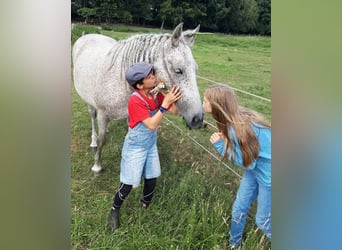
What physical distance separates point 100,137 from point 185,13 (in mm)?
584

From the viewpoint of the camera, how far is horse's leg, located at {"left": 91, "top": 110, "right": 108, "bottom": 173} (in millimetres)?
1868

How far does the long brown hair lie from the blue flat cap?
0.23 meters

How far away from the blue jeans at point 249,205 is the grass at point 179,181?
0.08ft

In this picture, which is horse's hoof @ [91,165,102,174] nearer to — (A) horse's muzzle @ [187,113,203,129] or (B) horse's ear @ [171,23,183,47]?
(A) horse's muzzle @ [187,113,203,129]

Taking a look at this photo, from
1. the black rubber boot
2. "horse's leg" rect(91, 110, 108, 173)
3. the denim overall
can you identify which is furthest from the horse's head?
the black rubber boot

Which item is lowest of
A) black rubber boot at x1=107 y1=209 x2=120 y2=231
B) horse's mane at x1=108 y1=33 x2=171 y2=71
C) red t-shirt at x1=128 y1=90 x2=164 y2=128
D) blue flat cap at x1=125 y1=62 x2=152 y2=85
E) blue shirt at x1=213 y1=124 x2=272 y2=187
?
black rubber boot at x1=107 y1=209 x2=120 y2=231

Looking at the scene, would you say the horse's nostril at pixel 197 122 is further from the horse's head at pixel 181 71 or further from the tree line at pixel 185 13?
the tree line at pixel 185 13

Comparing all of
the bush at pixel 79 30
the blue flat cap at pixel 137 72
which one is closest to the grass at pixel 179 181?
the bush at pixel 79 30

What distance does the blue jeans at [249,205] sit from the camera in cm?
175

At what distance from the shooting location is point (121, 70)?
71.9 inches

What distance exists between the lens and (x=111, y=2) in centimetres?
187

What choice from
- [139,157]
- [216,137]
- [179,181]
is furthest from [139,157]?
[216,137]

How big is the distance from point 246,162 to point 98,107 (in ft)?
2.02
